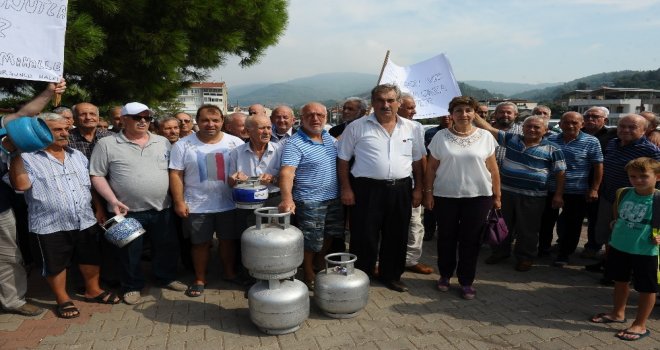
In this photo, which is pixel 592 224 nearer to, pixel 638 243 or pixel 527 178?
pixel 527 178

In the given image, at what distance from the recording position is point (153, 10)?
6.95 m

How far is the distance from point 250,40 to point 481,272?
261 inches

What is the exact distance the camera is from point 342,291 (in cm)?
352

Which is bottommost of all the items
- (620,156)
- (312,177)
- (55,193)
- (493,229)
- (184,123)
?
(493,229)

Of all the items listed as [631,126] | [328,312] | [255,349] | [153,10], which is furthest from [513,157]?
[153,10]

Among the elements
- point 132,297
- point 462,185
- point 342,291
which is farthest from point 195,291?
point 462,185

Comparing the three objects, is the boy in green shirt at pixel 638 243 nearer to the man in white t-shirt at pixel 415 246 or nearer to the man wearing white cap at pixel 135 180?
the man in white t-shirt at pixel 415 246

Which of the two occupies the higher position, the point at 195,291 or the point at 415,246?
the point at 415,246

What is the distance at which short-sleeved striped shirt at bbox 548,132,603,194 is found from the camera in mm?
4832

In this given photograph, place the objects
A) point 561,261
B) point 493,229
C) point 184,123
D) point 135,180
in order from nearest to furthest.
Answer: point 135,180 → point 493,229 → point 561,261 → point 184,123

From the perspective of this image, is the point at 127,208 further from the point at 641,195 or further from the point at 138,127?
the point at 641,195

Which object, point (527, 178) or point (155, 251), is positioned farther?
point (527, 178)

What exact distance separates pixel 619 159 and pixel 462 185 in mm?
1956

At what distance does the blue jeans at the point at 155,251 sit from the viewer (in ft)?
13.2
